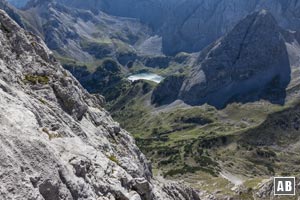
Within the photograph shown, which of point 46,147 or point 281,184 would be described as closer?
point 46,147

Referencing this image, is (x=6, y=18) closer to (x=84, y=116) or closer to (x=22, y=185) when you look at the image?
(x=84, y=116)

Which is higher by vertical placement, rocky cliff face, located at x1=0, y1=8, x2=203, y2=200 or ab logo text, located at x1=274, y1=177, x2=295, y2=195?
ab logo text, located at x1=274, y1=177, x2=295, y2=195

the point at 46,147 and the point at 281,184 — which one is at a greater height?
the point at 281,184

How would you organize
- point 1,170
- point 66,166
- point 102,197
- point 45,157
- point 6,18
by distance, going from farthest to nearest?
point 6,18 < point 102,197 < point 66,166 < point 45,157 < point 1,170

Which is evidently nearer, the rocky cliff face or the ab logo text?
the rocky cliff face

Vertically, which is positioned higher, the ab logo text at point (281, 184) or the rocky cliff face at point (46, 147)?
the ab logo text at point (281, 184)

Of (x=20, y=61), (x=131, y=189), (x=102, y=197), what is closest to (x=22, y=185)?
(x=102, y=197)

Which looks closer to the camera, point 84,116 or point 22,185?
point 22,185

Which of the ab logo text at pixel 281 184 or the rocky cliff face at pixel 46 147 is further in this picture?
the ab logo text at pixel 281 184
